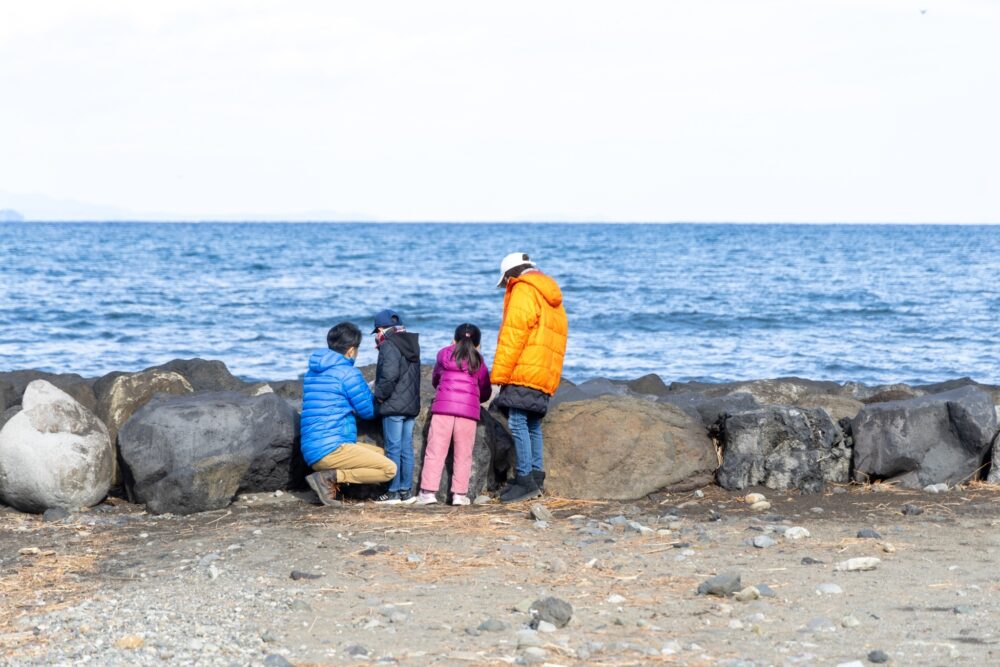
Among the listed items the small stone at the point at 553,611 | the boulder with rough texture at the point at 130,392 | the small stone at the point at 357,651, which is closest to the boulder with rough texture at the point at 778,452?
the small stone at the point at 553,611

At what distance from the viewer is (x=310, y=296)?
4259cm

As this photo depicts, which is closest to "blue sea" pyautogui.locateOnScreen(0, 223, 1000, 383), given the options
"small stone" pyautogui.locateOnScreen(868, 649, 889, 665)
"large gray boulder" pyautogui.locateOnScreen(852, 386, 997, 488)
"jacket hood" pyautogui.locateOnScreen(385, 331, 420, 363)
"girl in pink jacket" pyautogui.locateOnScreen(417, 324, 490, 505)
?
"jacket hood" pyautogui.locateOnScreen(385, 331, 420, 363)

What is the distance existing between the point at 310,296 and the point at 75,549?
3484cm

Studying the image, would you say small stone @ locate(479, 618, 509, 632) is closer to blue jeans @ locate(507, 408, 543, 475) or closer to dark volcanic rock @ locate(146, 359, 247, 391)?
blue jeans @ locate(507, 408, 543, 475)

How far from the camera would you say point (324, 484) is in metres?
9.41

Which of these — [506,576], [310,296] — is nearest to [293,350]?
[310,296]

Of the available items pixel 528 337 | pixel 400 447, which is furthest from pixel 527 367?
pixel 400 447

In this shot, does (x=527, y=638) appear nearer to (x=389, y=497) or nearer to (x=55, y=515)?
(x=389, y=497)

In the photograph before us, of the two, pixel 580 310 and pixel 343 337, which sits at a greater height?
pixel 343 337

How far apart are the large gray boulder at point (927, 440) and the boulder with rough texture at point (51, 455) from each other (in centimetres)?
645

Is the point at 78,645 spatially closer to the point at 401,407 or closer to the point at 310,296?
the point at 401,407

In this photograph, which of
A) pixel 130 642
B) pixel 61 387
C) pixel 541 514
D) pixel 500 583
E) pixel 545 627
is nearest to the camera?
pixel 130 642

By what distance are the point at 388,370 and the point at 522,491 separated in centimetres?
149

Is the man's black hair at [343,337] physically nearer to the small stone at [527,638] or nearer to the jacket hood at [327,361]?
the jacket hood at [327,361]
